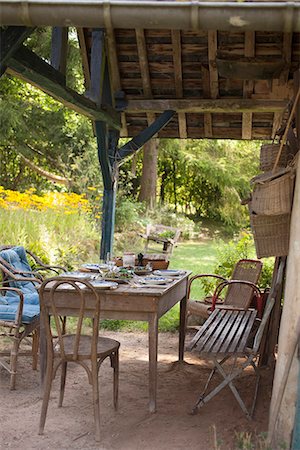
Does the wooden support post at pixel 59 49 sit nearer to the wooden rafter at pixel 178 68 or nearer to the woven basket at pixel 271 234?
the wooden rafter at pixel 178 68

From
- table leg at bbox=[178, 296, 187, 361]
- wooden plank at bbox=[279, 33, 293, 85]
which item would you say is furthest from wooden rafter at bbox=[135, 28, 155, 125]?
table leg at bbox=[178, 296, 187, 361]

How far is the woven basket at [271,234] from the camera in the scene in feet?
15.0

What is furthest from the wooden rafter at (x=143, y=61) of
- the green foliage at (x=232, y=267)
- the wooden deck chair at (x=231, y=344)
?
the wooden deck chair at (x=231, y=344)

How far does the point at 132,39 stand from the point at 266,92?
202 cm

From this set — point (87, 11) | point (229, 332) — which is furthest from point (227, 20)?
point (229, 332)

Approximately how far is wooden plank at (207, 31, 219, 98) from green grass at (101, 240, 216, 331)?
2.74 metres

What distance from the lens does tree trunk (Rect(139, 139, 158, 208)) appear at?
17641mm

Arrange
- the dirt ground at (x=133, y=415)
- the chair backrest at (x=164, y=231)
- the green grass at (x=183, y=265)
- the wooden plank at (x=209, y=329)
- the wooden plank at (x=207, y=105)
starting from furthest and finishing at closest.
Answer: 1. the chair backrest at (x=164, y=231)
2. the wooden plank at (x=207, y=105)
3. the green grass at (x=183, y=265)
4. the wooden plank at (x=209, y=329)
5. the dirt ground at (x=133, y=415)

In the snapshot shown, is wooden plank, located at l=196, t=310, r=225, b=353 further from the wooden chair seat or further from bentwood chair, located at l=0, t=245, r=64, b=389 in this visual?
bentwood chair, located at l=0, t=245, r=64, b=389

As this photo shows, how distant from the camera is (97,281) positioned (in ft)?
Answer: 17.1

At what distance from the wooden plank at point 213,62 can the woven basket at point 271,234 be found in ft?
13.9

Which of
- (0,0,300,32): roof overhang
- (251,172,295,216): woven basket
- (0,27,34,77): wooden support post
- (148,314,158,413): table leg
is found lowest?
(148,314,158,413): table leg

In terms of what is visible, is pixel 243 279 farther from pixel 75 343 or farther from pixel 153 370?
pixel 75 343

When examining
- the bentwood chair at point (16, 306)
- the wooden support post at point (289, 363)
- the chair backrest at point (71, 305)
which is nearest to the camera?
the wooden support post at point (289, 363)
